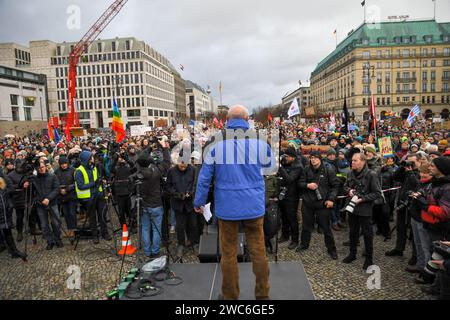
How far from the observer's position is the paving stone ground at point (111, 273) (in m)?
4.95

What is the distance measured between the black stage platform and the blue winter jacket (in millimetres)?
1210

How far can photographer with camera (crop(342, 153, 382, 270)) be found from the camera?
567cm

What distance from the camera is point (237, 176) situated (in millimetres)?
3521

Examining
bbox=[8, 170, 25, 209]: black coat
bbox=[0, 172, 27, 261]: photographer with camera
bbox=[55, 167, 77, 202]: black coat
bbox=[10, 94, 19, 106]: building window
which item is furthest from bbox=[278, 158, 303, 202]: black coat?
bbox=[10, 94, 19, 106]: building window

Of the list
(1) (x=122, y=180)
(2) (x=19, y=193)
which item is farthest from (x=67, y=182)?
(1) (x=122, y=180)

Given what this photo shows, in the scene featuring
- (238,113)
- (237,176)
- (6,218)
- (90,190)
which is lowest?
(6,218)

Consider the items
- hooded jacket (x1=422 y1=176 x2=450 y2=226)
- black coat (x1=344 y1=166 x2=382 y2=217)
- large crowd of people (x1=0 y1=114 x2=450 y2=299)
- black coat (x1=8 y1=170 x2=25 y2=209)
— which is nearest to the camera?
hooded jacket (x1=422 y1=176 x2=450 y2=226)

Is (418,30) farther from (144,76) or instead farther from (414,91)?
(144,76)

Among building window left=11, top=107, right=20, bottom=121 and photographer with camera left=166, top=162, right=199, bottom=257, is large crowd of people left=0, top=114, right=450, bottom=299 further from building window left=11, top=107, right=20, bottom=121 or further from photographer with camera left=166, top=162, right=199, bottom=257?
building window left=11, top=107, right=20, bottom=121

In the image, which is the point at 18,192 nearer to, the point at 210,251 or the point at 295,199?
the point at 210,251

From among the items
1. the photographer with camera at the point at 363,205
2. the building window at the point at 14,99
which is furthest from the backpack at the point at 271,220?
the building window at the point at 14,99

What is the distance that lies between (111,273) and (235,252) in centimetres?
338
